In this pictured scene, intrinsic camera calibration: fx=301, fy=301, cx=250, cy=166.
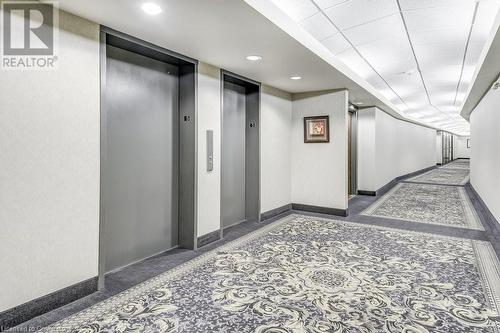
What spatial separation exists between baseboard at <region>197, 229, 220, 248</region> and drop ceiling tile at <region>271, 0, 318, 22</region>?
3195 mm

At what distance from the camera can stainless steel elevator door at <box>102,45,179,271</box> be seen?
10.9 ft

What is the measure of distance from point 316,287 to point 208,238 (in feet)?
6.09

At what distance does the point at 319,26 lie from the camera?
4371mm

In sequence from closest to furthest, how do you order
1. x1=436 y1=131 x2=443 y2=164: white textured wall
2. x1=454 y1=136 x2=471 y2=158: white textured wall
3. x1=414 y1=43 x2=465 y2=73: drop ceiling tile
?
1. x1=414 y1=43 x2=465 y2=73: drop ceiling tile
2. x1=436 y1=131 x2=443 y2=164: white textured wall
3. x1=454 y1=136 x2=471 y2=158: white textured wall

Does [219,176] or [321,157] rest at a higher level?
[321,157]

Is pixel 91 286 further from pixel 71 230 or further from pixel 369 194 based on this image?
pixel 369 194

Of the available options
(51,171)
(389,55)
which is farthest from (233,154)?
(389,55)

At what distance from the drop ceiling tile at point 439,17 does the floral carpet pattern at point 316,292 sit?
317 cm

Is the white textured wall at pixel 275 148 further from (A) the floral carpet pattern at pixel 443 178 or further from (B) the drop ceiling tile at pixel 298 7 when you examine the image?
(A) the floral carpet pattern at pixel 443 178

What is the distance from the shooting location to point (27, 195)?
7.73ft

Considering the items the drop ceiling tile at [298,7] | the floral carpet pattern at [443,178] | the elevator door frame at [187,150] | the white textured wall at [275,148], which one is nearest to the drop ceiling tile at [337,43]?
the drop ceiling tile at [298,7]

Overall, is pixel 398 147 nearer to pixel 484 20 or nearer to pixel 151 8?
pixel 484 20

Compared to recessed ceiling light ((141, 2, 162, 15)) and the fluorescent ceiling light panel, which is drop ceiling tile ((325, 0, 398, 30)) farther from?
recessed ceiling light ((141, 2, 162, 15))

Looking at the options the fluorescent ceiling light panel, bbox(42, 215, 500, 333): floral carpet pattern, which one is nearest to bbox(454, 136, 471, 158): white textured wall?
bbox(42, 215, 500, 333): floral carpet pattern
